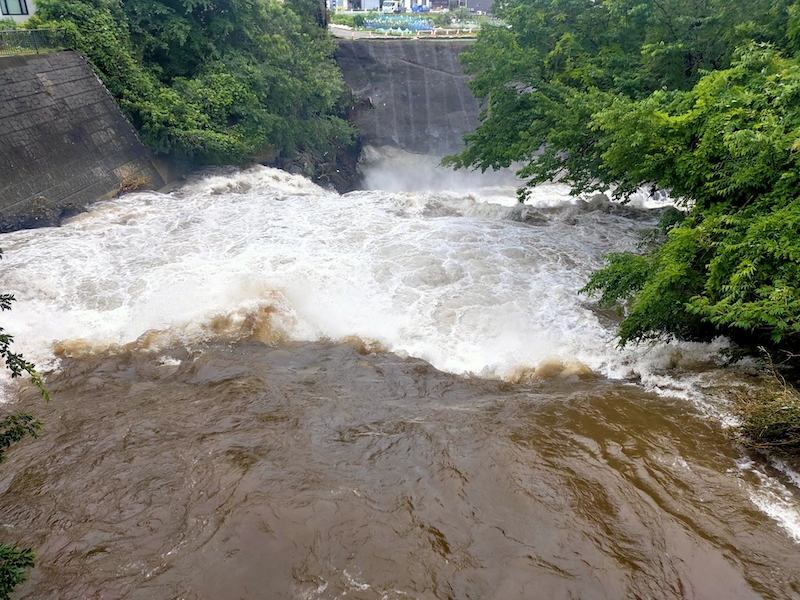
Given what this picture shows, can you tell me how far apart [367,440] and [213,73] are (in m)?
17.1

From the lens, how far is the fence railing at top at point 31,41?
13901mm

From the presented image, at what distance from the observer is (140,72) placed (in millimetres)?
17109

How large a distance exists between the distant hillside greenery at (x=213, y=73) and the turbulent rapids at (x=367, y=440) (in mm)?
7012

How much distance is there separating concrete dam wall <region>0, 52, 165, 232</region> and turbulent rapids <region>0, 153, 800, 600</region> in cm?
184

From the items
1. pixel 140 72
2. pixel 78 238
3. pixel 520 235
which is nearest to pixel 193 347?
pixel 78 238

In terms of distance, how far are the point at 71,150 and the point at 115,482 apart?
12181 mm

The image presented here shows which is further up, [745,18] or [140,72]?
[745,18]

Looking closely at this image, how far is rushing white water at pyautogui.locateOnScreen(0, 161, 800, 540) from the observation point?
27.1 ft

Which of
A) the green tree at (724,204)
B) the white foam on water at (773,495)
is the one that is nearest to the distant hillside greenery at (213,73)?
the green tree at (724,204)

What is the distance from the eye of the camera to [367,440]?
242 inches

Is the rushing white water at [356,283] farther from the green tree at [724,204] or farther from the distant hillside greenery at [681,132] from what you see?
the distant hillside greenery at [681,132]

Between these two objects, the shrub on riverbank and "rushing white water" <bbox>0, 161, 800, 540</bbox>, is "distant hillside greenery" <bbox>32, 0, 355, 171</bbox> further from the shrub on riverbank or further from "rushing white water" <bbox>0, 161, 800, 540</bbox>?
the shrub on riverbank

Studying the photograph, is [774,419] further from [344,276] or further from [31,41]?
[31,41]

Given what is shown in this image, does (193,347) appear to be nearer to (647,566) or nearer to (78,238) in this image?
(78,238)
